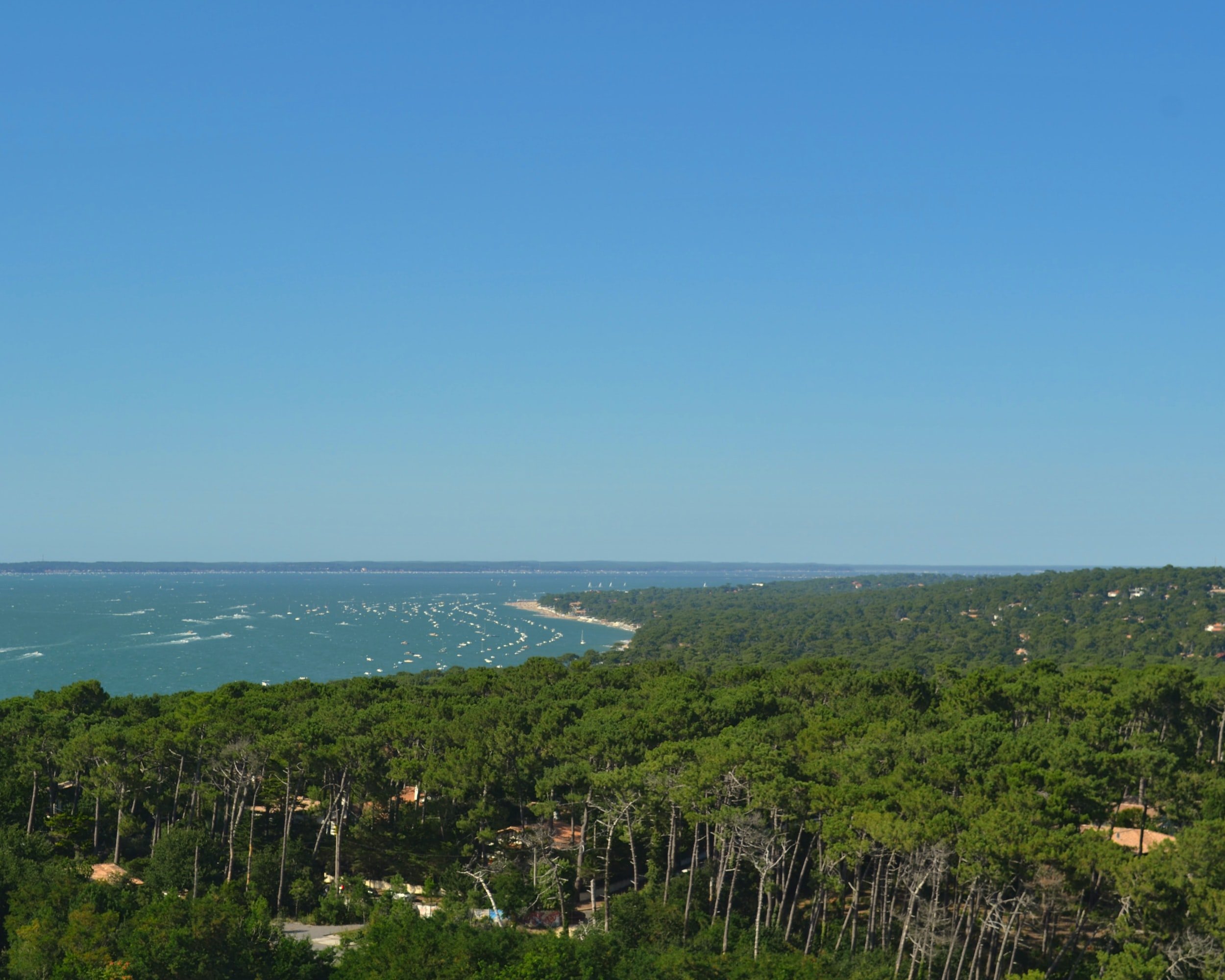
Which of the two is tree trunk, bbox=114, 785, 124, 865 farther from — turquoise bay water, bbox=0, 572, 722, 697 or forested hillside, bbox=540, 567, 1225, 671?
forested hillside, bbox=540, 567, 1225, 671

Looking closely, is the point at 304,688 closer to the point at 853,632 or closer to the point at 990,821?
the point at 990,821

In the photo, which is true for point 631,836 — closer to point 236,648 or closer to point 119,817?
point 119,817

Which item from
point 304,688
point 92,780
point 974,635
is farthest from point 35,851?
point 974,635

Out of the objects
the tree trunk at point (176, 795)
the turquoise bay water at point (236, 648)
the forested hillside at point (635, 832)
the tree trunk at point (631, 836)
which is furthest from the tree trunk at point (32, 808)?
the turquoise bay water at point (236, 648)

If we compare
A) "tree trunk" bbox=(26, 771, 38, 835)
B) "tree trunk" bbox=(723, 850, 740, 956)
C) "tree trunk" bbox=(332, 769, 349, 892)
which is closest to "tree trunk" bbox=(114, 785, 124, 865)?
"tree trunk" bbox=(26, 771, 38, 835)

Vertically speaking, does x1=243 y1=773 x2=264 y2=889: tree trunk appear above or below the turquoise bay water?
above

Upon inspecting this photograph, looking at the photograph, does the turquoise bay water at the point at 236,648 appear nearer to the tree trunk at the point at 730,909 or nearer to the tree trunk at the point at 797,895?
the tree trunk at the point at 797,895
